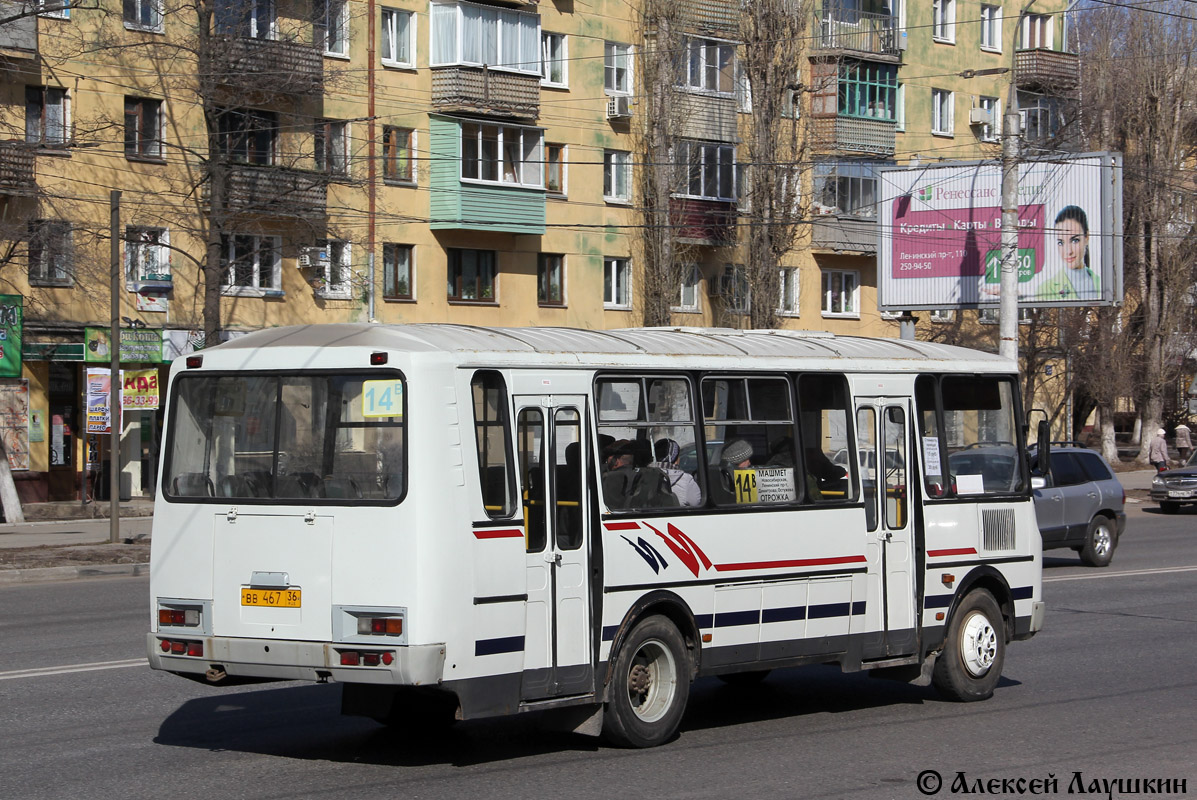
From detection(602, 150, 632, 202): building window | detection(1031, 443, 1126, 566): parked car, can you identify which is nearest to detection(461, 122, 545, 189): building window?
detection(602, 150, 632, 202): building window

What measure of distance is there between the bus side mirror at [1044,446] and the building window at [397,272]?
1144 inches

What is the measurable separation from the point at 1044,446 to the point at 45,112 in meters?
26.6

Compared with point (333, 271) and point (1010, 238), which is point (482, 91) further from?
point (1010, 238)

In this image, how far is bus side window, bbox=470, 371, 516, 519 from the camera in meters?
8.41

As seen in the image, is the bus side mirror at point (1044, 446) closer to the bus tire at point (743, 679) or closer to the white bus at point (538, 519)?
the white bus at point (538, 519)

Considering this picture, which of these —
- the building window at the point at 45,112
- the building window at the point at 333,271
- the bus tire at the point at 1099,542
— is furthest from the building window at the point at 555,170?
the bus tire at the point at 1099,542

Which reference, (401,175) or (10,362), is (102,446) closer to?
(10,362)

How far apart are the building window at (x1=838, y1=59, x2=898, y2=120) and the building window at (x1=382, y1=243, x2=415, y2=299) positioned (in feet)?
54.4

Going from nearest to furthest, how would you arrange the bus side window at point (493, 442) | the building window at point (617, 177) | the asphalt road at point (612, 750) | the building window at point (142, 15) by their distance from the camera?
the asphalt road at point (612, 750), the bus side window at point (493, 442), the building window at point (142, 15), the building window at point (617, 177)

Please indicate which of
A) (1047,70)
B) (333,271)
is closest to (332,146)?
(333,271)

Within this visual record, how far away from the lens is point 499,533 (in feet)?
27.5

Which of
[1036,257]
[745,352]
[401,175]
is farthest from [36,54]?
[745,352]

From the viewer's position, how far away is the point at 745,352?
1012 centimetres

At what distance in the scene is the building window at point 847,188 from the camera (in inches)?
1924
